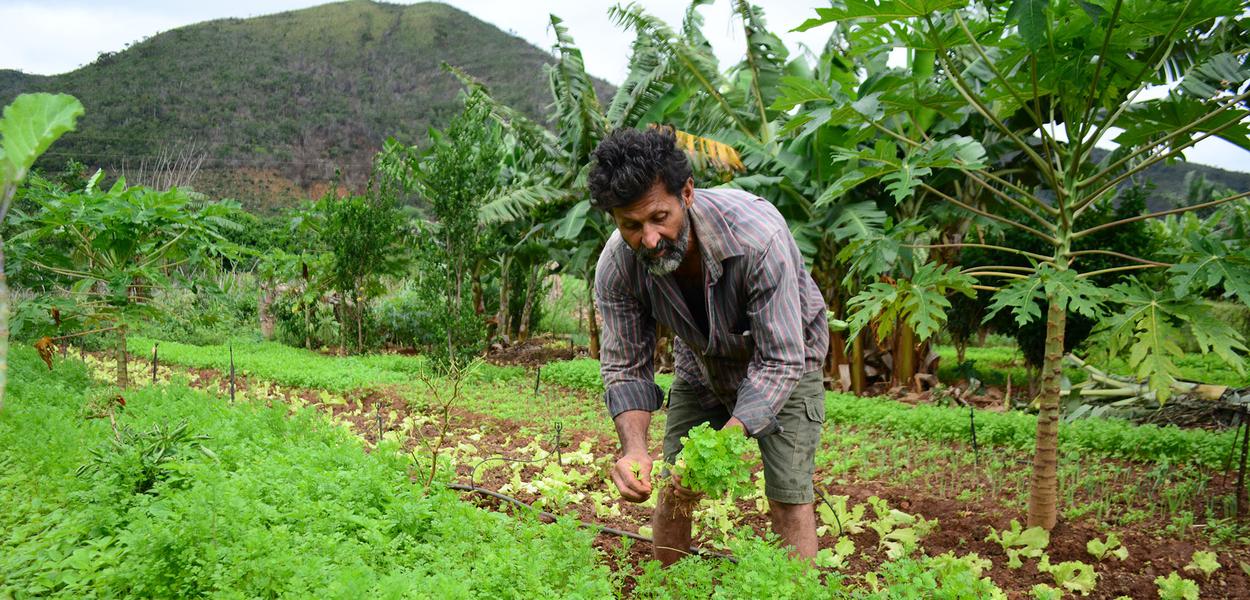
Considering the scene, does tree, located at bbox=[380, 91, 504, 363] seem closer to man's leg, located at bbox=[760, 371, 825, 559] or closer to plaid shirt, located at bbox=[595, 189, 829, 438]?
plaid shirt, located at bbox=[595, 189, 829, 438]

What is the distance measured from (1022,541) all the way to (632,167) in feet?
10.4

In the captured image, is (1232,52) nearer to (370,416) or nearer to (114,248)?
(370,416)

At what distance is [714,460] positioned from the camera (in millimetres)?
2711

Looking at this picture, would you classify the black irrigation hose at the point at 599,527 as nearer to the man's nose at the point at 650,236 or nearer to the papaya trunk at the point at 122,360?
the man's nose at the point at 650,236

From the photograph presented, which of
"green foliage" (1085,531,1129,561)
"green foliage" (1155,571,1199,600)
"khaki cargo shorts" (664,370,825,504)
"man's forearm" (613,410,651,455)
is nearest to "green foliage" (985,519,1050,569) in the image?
"green foliage" (1085,531,1129,561)

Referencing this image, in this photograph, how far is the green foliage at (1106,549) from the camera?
4094mm

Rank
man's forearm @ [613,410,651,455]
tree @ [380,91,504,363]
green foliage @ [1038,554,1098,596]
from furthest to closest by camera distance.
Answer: tree @ [380,91,504,363]
green foliage @ [1038,554,1098,596]
man's forearm @ [613,410,651,455]

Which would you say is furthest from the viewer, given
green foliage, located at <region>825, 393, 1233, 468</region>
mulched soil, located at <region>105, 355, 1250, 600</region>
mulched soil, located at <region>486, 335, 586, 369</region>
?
mulched soil, located at <region>486, 335, 586, 369</region>

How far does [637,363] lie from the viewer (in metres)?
3.38

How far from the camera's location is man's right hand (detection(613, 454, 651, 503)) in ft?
9.58

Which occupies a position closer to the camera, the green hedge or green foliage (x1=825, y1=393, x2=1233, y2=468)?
green foliage (x1=825, y1=393, x2=1233, y2=468)

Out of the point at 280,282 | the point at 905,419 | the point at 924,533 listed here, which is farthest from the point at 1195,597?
the point at 280,282

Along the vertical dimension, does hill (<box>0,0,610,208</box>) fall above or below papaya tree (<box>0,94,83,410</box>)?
above

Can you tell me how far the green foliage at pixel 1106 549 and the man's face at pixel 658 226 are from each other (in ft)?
9.31
